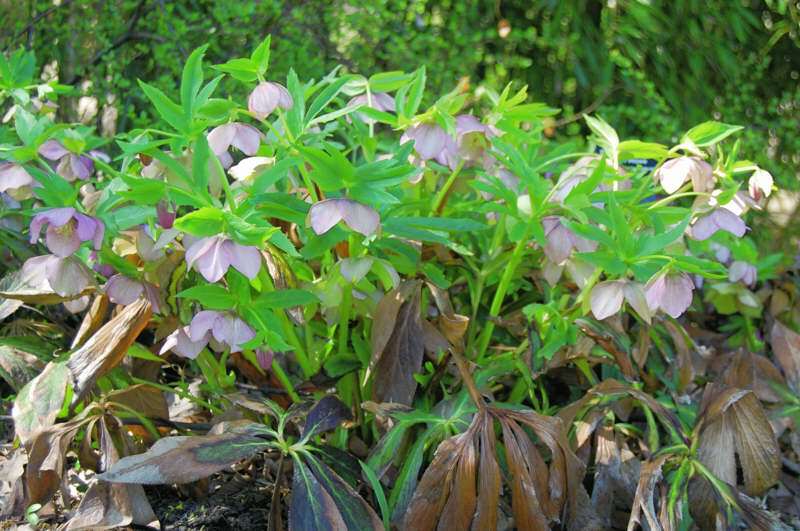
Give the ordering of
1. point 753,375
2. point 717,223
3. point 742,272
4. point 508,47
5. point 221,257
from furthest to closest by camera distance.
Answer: point 508,47 → point 742,272 → point 753,375 → point 717,223 → point 221,257

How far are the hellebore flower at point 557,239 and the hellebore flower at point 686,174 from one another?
0.46 feet

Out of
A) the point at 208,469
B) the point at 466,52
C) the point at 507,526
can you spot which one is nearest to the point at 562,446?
the point at 507,526

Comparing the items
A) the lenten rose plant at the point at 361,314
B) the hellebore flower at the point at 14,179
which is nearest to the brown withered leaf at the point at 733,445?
the lenten rose plant at the point at 361,314

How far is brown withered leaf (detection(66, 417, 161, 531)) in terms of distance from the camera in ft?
3.09

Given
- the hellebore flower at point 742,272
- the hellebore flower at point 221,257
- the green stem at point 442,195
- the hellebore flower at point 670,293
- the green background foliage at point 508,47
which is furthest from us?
the green background foliage at point 508,47

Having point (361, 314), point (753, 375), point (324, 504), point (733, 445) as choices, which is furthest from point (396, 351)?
point (753, 375)

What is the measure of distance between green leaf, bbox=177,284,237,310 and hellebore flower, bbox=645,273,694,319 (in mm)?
440

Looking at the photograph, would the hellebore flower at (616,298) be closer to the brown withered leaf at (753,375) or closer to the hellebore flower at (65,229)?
the brown withered leaf at (753,375)

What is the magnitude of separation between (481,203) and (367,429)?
13.3 inches

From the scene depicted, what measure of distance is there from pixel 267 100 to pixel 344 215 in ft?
0.65

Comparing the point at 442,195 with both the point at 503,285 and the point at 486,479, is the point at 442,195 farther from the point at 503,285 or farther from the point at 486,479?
the point at 486,479

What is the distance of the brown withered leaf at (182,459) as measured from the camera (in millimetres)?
870

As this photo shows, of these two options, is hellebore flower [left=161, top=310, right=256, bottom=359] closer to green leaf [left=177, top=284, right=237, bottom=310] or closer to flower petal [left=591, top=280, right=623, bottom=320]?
green leaf [left=177, top=284, right=237, bottom=310]

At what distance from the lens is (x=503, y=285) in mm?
1139
